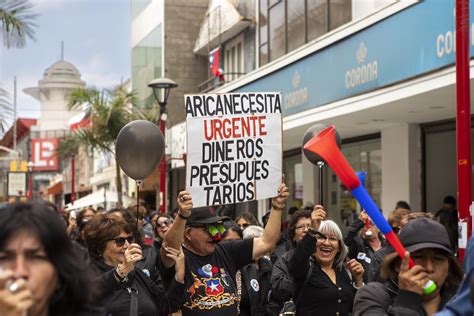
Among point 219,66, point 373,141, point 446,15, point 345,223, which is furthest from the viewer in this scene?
point 219,66

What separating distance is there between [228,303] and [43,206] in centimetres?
334

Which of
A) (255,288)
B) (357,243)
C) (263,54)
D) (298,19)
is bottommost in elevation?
(255,288)

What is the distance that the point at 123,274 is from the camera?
512 cm

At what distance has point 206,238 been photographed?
620cm

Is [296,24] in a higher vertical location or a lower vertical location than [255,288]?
higher

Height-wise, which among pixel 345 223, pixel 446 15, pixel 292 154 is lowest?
pixel 345 223

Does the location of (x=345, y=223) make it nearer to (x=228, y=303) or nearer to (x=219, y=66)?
(x=219, y=66)

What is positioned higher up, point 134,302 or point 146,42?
point 146,42

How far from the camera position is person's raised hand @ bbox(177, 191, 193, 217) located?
236 inches

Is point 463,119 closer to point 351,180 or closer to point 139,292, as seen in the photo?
point 139,292

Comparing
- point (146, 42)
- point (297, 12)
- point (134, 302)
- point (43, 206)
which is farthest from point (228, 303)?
point (146, 42)

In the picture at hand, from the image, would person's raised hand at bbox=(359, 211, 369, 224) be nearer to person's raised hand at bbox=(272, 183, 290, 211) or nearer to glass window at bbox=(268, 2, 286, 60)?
person's raised hand at bbox=(272, 183, 290, 211)

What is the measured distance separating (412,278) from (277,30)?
61.0 ft

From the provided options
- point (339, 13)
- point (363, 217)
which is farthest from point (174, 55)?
point (363, 217)
